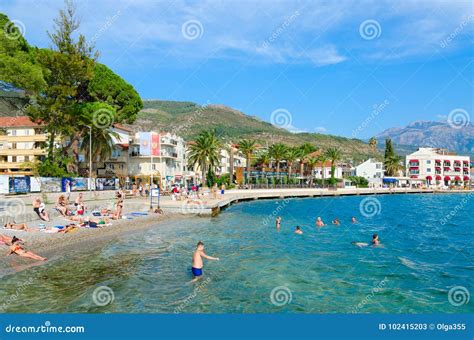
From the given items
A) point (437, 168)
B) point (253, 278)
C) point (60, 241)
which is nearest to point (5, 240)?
point (60, 241)

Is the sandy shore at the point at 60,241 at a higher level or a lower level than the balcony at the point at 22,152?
lower

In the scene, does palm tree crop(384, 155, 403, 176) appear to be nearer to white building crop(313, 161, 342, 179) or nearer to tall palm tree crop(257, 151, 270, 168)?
white building crop(313, 161, 342, 179)

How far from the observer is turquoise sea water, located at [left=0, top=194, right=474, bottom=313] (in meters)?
13.3

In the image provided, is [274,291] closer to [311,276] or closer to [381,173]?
[311,276]

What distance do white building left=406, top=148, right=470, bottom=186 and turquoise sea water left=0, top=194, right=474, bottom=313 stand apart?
11456 cm

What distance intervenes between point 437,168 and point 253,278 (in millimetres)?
133837

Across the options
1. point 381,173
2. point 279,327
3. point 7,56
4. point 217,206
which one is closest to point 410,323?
point 279,327

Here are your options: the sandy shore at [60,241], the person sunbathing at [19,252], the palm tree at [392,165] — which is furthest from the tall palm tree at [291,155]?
the person sunbathing at [19,252]

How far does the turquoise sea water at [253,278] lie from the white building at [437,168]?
115 meters

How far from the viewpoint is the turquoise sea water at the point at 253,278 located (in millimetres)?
13328

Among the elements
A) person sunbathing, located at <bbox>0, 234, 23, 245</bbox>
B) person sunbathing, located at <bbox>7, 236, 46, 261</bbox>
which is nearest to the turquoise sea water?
person sunbathing, located at <bbox>7, 236, 46, 261</bbox>

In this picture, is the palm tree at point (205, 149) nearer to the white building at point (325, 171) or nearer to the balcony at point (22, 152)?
the balcony at point (22, 152)

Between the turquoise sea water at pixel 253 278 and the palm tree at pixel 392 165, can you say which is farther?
the palm tree at pixel 392 165

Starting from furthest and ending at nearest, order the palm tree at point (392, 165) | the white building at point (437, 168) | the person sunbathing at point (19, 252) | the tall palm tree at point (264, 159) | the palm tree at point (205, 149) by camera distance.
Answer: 1. the palm tree at point (392, 165)
2. the white building at point (437, 168)
3. the tall palm tree at point (264, 159)
4. the palm tree at point (205, 149)
5. the person sunbathing at point (19, 252)
